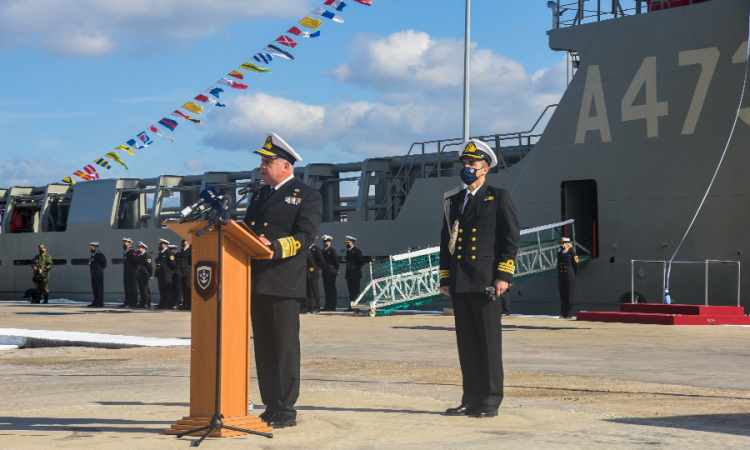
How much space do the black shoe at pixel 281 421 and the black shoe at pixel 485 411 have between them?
3.46 feet

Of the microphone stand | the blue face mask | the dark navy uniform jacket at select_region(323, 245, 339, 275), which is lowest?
the microphone stand

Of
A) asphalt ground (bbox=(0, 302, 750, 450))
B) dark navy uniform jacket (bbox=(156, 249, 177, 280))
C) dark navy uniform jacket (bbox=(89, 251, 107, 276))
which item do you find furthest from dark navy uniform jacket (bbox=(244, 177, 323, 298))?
dark navy uniform jacket (bbox=(89, 251, 107, 276))

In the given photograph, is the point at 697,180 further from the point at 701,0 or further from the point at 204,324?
the point at 204,324

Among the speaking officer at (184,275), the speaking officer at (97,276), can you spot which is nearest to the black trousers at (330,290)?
the speaking officer at (184,275)

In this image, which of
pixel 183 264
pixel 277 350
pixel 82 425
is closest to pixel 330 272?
pixel 183 264

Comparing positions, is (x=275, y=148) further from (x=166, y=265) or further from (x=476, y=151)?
(x=166, y=265)

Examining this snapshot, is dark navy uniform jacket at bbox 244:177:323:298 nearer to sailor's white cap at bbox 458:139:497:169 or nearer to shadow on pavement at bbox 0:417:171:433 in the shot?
shadow on pavement at bbox 0:417:171:433

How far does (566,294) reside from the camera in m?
15.3

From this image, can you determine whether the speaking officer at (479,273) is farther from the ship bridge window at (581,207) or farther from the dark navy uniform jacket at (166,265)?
the dark navy uniform jacket at (166,265)

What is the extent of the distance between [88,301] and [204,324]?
23.2 m

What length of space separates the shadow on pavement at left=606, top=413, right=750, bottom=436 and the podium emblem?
2.24 meters

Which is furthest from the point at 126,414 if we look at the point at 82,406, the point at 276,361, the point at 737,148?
the point at 737,148

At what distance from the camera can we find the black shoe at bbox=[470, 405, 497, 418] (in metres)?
5.11

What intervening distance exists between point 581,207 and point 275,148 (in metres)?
12.6
